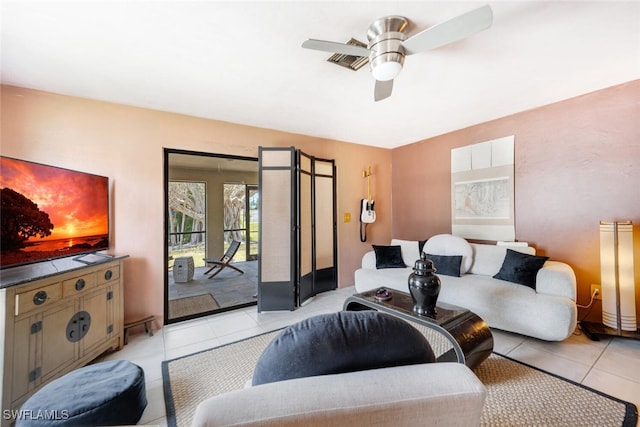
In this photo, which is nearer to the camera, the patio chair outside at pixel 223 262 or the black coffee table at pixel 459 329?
the black coffee table at pixel 459 329

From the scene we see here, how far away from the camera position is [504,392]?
171cm

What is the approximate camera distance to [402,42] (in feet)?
5.18

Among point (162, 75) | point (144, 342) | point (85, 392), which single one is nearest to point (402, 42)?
point (162, 75)

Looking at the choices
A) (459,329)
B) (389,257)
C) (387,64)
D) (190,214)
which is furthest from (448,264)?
(190,214)

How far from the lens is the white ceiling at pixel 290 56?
59.2 inches

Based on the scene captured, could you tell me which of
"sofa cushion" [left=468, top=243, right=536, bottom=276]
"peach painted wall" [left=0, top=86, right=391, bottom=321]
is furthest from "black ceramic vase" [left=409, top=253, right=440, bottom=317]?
"peach painted wall" [left=0, top=86, right=391, bottom=321]

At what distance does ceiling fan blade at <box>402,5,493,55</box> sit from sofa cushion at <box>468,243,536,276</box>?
8.55ft

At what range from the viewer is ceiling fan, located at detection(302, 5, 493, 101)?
1421 mm

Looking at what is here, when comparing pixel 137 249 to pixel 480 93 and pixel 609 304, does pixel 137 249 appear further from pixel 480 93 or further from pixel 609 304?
pixel 609 304

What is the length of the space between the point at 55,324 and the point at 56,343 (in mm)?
133

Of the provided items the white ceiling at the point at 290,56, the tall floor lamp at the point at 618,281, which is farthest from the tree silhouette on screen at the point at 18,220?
the tall floor lamp at the point at 618,281

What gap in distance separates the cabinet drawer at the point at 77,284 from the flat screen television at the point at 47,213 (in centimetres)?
25

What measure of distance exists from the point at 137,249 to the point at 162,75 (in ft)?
6.02

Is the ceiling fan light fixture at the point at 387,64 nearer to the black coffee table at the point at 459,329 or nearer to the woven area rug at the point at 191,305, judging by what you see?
the black coffee table at the point at 459,329
